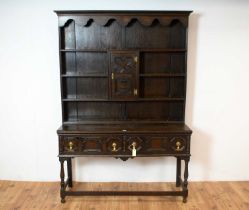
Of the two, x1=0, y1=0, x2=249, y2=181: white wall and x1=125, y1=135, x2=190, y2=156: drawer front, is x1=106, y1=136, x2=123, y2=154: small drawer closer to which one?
x1=125, y1=135, x2=190, y2=156: drawer front

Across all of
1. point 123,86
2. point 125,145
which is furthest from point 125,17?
point 125,145

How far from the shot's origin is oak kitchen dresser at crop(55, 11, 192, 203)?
255 cm

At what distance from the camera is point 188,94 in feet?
9.64

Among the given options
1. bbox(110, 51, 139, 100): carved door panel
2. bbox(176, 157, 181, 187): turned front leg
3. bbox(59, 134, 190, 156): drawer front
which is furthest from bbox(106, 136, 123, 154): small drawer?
bbox(176, 157, 181, 187): turned front leg

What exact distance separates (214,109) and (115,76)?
130 cm

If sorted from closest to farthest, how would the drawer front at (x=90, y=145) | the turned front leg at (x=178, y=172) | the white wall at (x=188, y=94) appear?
the drawer front at (x=90, y=145) < the white wall at (x=188, y=94) < the turned front leg at (x=178, y=172)

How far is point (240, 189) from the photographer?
2.94 m

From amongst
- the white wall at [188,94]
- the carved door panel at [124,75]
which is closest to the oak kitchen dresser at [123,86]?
the carved door panel at [124,75]

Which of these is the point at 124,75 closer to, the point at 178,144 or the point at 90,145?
the point at 90,145

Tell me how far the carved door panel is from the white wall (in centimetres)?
61

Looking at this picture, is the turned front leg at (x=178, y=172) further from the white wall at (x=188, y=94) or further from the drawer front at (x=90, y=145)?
the drawer front at (x=90, y=145)

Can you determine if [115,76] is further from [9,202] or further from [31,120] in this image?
[9,202]

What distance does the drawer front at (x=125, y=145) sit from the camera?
254cm

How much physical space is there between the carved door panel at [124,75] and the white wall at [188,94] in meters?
0.61
